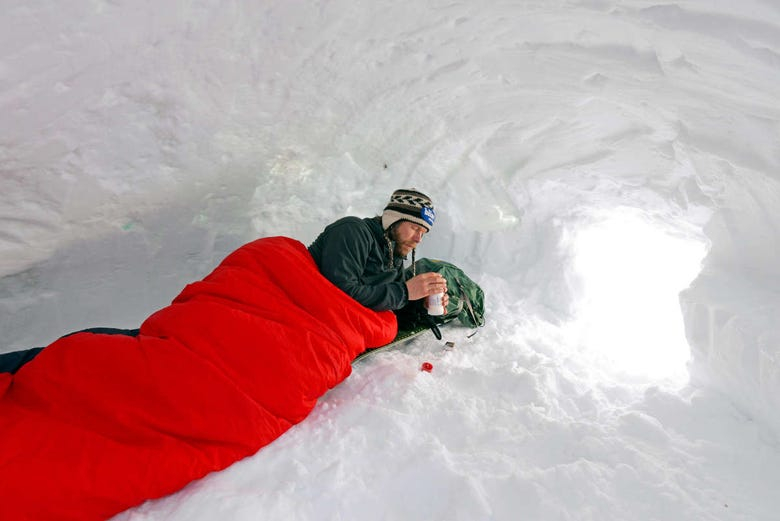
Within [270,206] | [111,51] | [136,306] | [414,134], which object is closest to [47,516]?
[111,51]

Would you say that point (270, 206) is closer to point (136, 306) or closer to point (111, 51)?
point (136, 306)

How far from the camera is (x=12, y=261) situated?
2205 mm

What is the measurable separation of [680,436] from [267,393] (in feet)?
4.60

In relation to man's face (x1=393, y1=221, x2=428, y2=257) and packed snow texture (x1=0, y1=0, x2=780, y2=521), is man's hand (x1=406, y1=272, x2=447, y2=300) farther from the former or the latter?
packed snow texture (x1=0, y1=0, x2=780, y2=521)

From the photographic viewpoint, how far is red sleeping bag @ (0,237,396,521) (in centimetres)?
103

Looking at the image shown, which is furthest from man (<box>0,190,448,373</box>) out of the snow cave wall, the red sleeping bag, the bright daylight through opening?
the bright daylight through opening

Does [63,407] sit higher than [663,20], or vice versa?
[663,20]

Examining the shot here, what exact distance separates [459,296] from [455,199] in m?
0.97

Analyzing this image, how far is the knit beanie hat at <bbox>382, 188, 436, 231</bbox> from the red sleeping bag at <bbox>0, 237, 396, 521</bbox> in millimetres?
485

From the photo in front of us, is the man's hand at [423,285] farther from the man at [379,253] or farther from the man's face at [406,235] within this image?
the man's face at [406,235]

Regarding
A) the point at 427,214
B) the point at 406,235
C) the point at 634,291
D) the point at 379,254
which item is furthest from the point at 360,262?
the point at 634,291

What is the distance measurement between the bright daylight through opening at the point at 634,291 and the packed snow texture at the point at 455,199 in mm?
43

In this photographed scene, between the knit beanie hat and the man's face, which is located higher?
the knit beanie hat

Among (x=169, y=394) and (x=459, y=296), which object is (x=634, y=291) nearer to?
(x=459, y=296)
